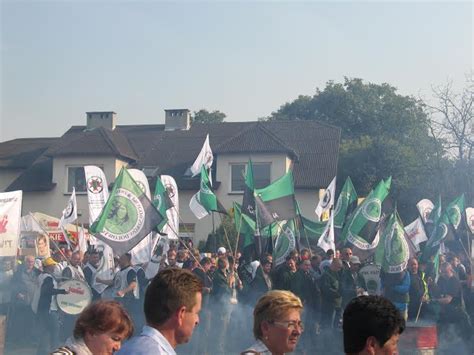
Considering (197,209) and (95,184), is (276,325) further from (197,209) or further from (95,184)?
(197,209)

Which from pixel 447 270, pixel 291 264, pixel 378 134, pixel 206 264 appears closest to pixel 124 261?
pixel 206 264

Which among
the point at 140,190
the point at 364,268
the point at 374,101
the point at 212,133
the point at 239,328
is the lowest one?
the point at 239,328

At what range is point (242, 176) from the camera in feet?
132

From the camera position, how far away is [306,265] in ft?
Answer: 48.0

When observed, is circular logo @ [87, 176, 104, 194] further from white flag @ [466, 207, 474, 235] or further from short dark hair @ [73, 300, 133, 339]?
short dark hair @ [73, 300, 133, 339]

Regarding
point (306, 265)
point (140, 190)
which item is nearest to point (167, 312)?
point (306, 265)

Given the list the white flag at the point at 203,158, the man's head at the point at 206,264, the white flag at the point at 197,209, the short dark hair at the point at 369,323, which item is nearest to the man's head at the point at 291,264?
the man's head at the point at 206,264

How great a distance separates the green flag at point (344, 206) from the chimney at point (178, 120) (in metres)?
27.2

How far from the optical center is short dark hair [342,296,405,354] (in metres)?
3.49

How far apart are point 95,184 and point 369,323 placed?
17.2 m

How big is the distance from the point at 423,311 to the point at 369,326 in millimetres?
12069

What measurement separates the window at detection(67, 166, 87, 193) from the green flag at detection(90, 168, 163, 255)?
2609 centimetres

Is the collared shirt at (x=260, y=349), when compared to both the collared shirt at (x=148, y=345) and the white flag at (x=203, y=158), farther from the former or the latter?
the white flag at (x=203, y=158)

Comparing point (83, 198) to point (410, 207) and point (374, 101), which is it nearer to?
point (410, 207)
